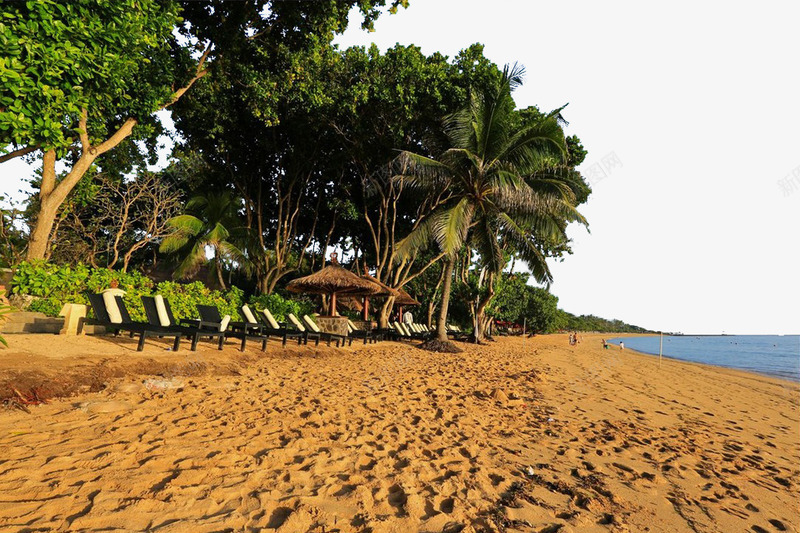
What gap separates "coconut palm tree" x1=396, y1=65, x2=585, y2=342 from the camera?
11.9m

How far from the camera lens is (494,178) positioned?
39.9 feet

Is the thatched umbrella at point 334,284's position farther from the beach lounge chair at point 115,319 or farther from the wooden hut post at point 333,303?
the beach lounge chair at point 115,319

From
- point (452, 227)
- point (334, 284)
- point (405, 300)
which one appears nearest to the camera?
point (452, 227)

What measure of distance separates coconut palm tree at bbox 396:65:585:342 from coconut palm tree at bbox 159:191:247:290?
367 inches

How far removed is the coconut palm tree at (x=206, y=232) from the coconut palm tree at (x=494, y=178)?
933 centimetres

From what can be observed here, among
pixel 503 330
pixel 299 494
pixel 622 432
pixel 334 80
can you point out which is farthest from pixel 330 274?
pixel 503 330

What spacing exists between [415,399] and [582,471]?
8.15 feet

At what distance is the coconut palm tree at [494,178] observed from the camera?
11.9 m

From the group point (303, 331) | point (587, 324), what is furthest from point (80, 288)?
point (587, 324)

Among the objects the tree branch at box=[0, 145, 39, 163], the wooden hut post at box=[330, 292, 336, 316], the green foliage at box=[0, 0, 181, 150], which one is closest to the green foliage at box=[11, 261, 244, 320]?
the tree branch at box=[0, 145, 39, 163]

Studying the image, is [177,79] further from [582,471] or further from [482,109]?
[582,471]

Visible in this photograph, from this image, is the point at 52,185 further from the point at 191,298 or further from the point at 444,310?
the point at 444,310

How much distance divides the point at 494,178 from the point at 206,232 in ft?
48.3

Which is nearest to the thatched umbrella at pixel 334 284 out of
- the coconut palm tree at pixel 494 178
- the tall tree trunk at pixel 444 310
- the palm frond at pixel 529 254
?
the coconut palm tree at pixel 494 178
